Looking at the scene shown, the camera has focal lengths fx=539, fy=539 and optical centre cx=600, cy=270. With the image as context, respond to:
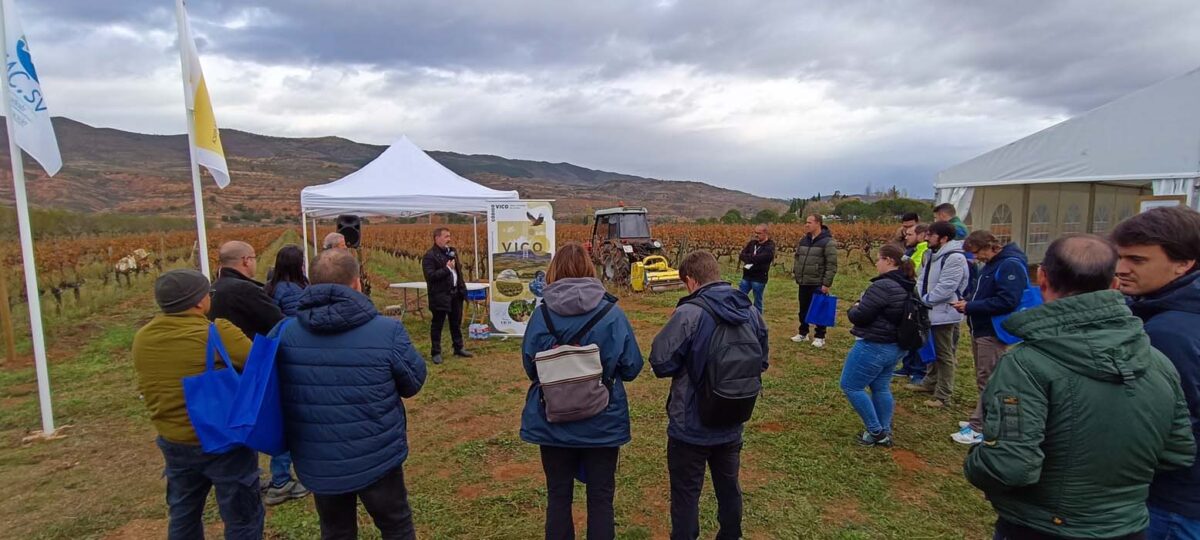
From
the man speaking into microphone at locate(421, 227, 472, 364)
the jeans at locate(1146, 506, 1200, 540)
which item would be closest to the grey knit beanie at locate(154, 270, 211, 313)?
the jeans at locate(1146, 506, 1200, 540)

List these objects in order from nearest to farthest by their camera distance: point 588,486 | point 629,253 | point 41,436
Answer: point 588,486, point 41,436, point 629,253

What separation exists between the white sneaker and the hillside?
8.03 meters

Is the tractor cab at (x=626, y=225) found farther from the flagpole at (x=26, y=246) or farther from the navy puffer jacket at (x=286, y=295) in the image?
the flagpole at (x=26, y=246)

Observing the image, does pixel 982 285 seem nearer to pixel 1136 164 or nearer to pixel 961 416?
pixel 961 416

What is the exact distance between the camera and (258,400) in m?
2.00

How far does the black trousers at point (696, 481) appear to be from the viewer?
261 centimetres

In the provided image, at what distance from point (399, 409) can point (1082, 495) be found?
2346 millimetres

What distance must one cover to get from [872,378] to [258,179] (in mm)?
83049

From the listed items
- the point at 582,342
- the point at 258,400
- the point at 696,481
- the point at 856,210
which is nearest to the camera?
the point at 258,400

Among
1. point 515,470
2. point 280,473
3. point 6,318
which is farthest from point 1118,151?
point 6,318

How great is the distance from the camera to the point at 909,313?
3.64 meters

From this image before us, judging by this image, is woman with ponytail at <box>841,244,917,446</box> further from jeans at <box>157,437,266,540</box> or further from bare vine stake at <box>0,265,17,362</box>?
bare vine stake at <box>0,265,17,362</box>

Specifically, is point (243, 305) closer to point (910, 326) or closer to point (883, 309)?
point (883, 309)

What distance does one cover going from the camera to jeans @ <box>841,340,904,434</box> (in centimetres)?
376
